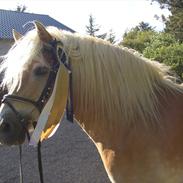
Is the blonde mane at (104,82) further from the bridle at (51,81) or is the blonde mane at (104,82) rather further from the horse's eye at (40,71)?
the horse's eye at (40,71)

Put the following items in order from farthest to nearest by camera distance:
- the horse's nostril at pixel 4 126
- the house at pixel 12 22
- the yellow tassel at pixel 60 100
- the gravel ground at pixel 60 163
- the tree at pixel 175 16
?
the tree at pixel 175 16
the house at pixel 12 22
the gravel ground at pixel 60 163
the yellow tassel at pixel 60 100
the horse's nostril at pixel 4 126

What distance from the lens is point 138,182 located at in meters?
2.54

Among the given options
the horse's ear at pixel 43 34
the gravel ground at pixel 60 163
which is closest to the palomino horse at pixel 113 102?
the horse's ear at pixel 43 34

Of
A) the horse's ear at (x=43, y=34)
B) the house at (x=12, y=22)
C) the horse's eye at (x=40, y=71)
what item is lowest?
the house at (x=12, y=22)

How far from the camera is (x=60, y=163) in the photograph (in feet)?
20.6

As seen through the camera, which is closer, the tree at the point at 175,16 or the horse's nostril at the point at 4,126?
the horse's nostril at the point at 4,126

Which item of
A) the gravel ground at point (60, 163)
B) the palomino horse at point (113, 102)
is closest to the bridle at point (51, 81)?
the palomino horse at point (113, 102)

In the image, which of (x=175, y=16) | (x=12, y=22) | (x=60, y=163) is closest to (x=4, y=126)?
(x=60, y=163)

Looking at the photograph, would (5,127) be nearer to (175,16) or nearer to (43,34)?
(43,34)

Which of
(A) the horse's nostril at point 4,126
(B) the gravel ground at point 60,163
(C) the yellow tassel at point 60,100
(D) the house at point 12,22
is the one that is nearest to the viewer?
(A) the horse's nostril at point 4,126

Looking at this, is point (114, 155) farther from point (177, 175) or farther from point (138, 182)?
point (177, 175)

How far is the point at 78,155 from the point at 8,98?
14.5ft

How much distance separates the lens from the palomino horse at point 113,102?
2.49 metres

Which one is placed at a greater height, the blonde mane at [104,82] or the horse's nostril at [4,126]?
the blonde mane at [104,82]
